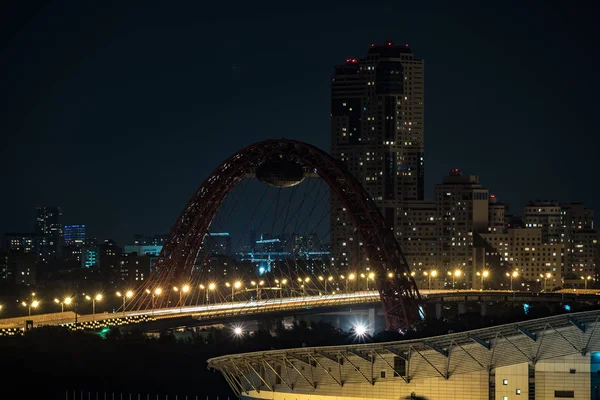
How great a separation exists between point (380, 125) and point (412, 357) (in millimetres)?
139380

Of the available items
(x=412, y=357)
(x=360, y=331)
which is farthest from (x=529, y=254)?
(x=412, y=357)

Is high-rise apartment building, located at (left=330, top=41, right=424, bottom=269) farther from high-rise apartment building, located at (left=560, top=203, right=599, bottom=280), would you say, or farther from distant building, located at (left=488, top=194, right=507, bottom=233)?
high-rise apartment building, located at (left=560, top=203, right=599, bottom=280)

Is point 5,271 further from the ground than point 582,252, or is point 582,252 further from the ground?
point 582,252

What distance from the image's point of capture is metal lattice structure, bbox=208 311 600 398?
159ft

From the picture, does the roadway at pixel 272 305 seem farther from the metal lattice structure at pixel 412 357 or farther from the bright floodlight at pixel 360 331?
the metal lattice structure at pixel 412 357

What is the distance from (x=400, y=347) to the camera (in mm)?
51406

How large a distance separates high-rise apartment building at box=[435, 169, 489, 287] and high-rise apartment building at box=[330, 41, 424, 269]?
22.2ft

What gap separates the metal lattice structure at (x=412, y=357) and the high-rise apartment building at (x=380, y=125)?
422 ft

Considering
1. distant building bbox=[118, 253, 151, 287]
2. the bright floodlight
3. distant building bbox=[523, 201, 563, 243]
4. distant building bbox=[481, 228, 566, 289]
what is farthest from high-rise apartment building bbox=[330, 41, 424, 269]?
the bright floodlight

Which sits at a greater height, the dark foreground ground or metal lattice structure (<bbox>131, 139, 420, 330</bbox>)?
metal lattice structure (<bbox>131, 139, 420, 330</bbox>)

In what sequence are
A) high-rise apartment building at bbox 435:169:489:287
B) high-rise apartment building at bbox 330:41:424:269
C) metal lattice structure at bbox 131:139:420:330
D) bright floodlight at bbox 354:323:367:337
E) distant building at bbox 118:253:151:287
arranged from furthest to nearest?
1. high-rise apartment building at bbox 330:41:424:269
2. distant building at bbox 118:253:151:287
3. high-rise apartment building at bbox 435:169:489:287
4. metal lattice structure at bbox 131:139:420:330
5. bright floodlight at bbox 354:323:367:337

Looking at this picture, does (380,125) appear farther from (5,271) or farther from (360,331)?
(360,331)

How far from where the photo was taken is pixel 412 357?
51.2 m

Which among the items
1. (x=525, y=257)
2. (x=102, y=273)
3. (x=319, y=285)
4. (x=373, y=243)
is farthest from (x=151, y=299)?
(x=525, y=257)
